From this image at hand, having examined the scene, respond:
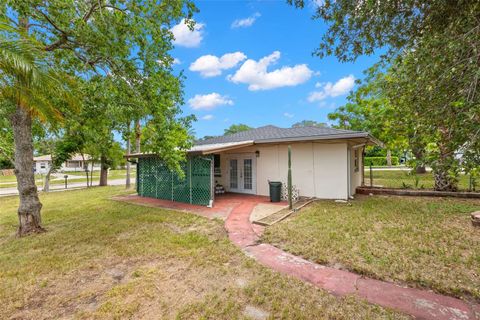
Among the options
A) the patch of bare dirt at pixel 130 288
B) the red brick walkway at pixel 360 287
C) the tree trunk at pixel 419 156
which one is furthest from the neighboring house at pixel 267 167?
the tree trunk at pixel 419 156

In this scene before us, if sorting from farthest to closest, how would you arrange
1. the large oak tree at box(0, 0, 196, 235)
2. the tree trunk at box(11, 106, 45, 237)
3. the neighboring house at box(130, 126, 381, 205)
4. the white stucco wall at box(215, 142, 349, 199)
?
the white stucco wall at box(215, 142, 349, 199) < the neighboring house at box(130, 126, 381, 205) < the tree trunk at box(11, 106, 45, 237) < the large oak tree at box(0, 0, 196, 235)

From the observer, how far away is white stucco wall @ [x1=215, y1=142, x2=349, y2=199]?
9.14 meters

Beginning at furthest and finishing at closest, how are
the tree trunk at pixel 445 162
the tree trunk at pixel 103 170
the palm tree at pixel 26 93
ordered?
the tree trunk at pixel 103 170
the palm tree at pixel 26 93
the tree trunk at pixel 445 162

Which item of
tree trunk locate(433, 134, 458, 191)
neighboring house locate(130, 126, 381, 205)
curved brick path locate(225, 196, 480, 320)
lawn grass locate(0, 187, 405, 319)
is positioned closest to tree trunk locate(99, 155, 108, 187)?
neighboring house locate(130, 126, 381, 205)

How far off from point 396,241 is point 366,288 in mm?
2250

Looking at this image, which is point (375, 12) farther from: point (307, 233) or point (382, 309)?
point (307, 233)

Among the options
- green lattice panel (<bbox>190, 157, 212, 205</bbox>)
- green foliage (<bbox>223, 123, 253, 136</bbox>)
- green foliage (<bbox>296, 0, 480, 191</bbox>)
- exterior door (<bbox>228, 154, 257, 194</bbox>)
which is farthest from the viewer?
green foliage (<bbox>223, 123, 253, 136</bbox>)

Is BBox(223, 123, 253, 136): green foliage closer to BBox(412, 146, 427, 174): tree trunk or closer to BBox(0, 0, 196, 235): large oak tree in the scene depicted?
BBox(0, 0, 196, 235): large oak tree

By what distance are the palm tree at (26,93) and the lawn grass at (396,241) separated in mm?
5490

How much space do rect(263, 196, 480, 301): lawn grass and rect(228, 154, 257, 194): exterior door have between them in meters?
4.05

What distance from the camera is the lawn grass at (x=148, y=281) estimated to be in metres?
2.79

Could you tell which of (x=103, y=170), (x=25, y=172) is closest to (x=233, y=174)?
(x=25, y=172)

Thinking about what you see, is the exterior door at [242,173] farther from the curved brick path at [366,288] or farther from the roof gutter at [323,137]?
the curved brick path at [366,288]

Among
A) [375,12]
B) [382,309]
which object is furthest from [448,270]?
[375,12]
